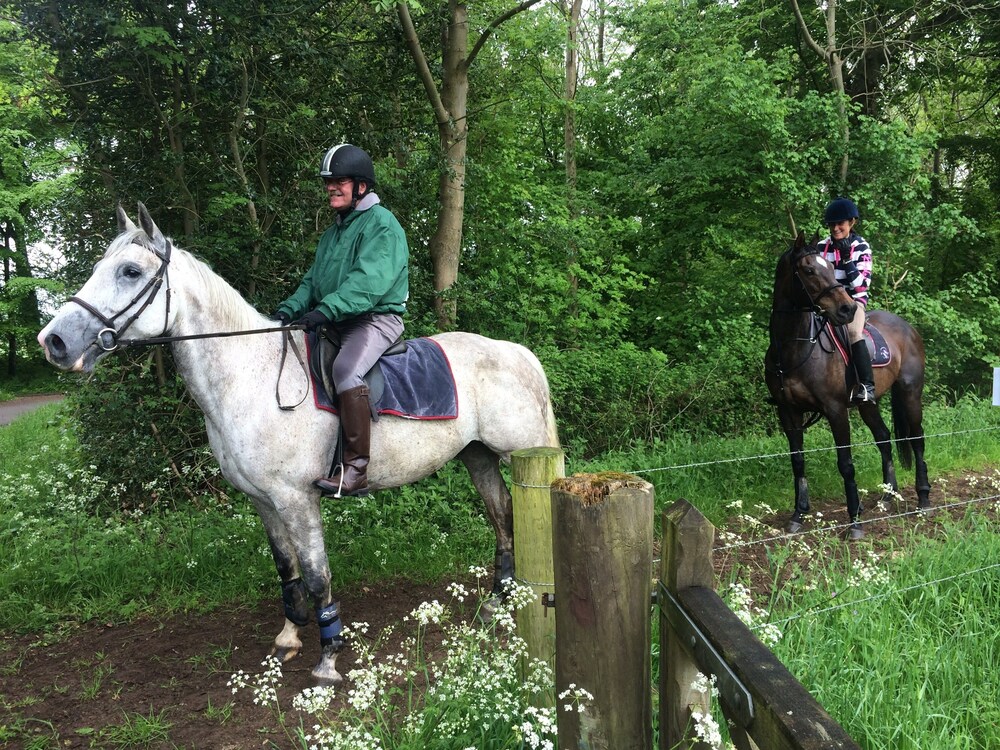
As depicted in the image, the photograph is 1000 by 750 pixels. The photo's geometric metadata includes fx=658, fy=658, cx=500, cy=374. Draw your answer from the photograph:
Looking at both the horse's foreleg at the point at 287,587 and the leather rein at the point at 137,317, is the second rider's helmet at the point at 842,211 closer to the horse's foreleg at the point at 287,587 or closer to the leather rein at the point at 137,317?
the leather rein at the point at 137,317

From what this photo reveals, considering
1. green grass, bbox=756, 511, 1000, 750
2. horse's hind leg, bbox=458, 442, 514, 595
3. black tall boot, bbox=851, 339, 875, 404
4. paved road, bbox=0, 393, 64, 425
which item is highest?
black tall boot, bbox=851, 339, 875, 404

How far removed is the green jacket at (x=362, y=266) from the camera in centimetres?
349

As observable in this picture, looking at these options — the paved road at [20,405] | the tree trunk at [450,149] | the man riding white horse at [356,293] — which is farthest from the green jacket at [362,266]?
the paved road at [20,405]

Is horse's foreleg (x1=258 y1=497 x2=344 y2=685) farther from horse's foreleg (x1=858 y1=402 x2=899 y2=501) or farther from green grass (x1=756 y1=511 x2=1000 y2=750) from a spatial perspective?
horse's foreleg (x1=858 y1=402 x2=899 y2=501)

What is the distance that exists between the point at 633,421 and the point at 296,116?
5.32 meters

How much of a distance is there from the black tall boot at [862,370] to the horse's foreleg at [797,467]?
0.57 meters

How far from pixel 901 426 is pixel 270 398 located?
636 centimetres

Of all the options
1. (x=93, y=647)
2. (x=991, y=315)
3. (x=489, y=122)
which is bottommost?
(x=93, y=647)

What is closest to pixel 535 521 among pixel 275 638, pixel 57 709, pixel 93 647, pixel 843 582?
pixel 843 582

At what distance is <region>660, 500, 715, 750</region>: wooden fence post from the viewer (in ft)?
5.95

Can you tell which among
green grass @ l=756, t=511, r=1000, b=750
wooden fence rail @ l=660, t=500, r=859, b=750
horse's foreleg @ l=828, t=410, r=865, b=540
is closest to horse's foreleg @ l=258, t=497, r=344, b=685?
wooden fence rail @ l=660, t=500, r=859, b=750

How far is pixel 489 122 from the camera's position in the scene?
34.2 ft

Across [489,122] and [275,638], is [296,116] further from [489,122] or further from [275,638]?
[275,638]

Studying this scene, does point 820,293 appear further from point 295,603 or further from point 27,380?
point 27,380
